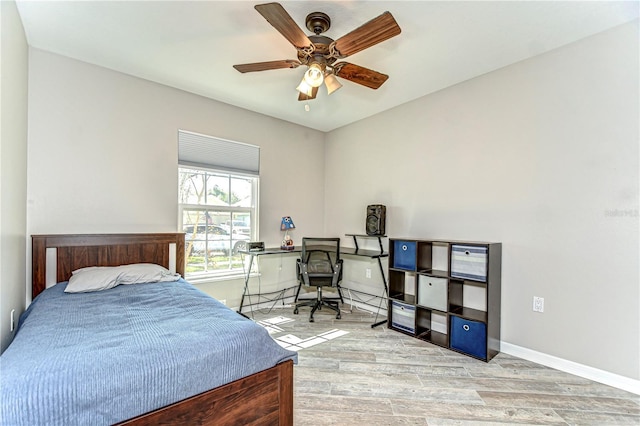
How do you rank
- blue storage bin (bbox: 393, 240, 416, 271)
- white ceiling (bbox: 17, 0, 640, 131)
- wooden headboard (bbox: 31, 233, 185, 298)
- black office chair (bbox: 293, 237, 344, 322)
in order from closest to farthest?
1. white ceiling (bbox: 17, 0, 640, 131)
2. wooden headboard (bbox: 31, 233, 185, 298)
3. blue storage bin (bbox: 393, 240, 416, 271)
4. black office chair (bbox: 293, 237, 344, 322)

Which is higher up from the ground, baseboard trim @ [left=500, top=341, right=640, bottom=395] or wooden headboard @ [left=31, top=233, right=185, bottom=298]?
wooden headboard @ [left=31, top=233, right=185, bottom=298]

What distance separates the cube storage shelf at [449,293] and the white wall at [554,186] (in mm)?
206

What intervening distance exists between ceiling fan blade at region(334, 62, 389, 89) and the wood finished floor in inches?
88.3

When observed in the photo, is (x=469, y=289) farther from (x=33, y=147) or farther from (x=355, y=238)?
(x=33, y=147)

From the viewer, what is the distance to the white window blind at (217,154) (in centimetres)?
321

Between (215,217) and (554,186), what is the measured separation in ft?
11.0

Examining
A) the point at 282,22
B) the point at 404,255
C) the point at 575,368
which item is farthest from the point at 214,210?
the point at 575,368

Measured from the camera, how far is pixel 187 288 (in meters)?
2.27

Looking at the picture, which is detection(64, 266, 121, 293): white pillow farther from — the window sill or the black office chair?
the black office chair

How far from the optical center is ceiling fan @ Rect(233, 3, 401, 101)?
1607mm

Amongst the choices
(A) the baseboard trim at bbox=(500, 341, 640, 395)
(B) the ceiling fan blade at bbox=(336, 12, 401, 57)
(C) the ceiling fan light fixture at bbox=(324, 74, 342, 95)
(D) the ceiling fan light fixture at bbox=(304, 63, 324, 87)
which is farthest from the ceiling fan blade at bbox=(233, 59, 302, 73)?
(A) the baseboard trim at bbox=(500, 341, 640, 395)

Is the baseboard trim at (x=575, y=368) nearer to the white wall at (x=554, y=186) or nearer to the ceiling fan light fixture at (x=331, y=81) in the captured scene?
the white wall at (x=554, y=186)

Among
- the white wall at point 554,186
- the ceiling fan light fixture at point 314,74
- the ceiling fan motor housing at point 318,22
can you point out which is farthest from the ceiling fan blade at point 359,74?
the white wall at point 554,186

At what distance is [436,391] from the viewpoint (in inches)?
78.5
